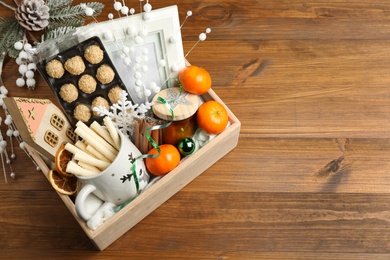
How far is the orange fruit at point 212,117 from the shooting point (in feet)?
2.88

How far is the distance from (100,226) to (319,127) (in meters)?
0.51

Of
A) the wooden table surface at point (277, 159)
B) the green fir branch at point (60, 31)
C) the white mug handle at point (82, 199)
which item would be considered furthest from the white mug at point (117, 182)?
the green fir branch at point (60, 31)

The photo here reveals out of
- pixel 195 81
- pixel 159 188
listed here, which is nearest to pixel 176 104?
pixel 195 81

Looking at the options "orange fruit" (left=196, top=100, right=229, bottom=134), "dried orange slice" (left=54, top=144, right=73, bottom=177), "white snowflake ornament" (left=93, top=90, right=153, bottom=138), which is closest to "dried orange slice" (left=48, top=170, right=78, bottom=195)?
"dried orange slice" (left=54, top=144, right=73, bottom=177)

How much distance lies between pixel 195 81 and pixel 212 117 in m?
0.08

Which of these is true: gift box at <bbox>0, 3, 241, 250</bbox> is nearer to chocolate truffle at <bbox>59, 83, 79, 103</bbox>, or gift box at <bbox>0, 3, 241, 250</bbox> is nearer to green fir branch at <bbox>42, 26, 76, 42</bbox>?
chocolate truffle at <bbox>59, 83, 79, 103</bbox>

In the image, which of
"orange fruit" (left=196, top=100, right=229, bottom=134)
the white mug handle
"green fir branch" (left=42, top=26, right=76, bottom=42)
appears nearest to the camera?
the white mug handle

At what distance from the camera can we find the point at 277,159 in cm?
100

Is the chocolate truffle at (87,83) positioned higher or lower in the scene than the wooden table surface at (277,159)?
higher

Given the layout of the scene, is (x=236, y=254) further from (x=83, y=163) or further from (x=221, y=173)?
(x=83, y=163)

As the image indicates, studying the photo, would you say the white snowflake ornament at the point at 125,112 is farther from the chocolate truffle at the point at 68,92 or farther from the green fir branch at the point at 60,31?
the green fir branch at the point at 60,31

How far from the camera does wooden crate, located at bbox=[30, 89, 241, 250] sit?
0.83m

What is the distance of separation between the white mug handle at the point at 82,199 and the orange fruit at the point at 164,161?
4.5 inches

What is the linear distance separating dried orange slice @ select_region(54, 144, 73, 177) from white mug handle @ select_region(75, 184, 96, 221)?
2.0 inches
